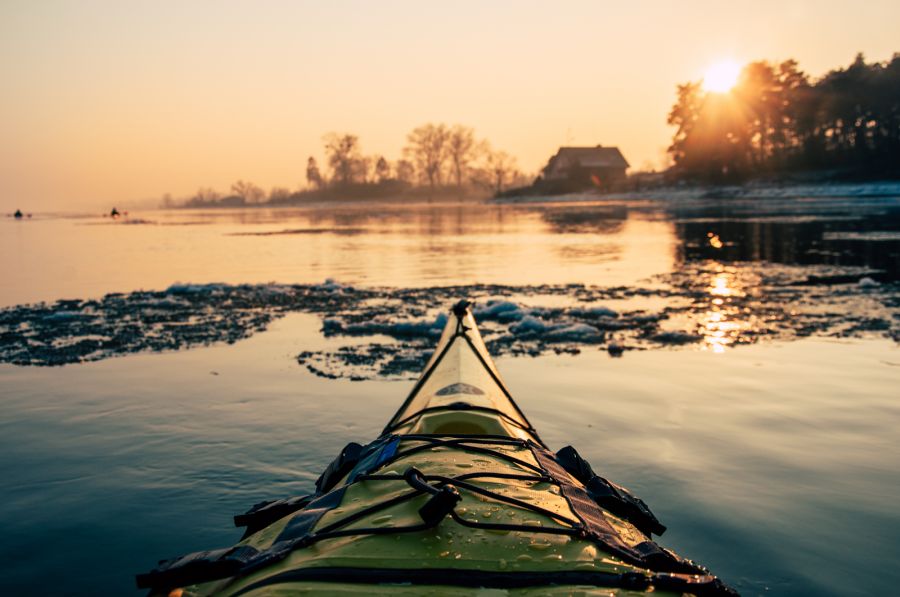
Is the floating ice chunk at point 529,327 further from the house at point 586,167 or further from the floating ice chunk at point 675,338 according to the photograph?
the house at point 586,167

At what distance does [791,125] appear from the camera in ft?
185

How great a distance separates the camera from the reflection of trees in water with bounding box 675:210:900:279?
15.7 m

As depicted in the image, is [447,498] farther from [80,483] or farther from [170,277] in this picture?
[170,277]

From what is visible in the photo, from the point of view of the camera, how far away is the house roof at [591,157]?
82.6 m

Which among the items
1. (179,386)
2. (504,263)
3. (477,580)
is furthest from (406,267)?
(477,580)

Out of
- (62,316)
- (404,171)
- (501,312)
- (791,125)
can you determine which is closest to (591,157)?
(791,125)

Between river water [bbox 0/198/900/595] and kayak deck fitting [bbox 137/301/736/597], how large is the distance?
1.20 m

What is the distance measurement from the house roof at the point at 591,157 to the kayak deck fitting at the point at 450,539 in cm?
8205

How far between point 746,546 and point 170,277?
50.4 ft

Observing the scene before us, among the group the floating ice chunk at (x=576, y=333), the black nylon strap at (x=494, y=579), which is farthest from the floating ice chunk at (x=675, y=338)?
the black nylon strap at (x=494, y=579)

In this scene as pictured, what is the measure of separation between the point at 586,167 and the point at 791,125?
87.6 feet

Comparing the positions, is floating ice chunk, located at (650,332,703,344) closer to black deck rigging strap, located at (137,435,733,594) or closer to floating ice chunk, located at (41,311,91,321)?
black deck rigging strap, located at (137,435,733,594)

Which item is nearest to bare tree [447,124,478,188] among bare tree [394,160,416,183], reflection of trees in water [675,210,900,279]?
bare tree [394,160,416,183]

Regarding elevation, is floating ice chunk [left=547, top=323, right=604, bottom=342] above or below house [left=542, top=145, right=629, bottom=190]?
below
